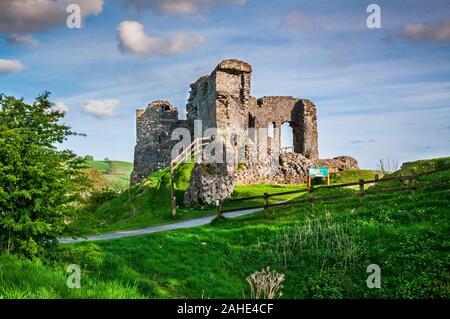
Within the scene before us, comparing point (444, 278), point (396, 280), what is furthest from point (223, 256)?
point (444, 278)

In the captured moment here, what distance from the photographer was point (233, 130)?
115ft

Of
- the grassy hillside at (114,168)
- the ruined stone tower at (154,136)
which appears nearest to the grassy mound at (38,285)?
the ruined stone tower at (154,136)

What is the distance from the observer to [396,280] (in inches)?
446

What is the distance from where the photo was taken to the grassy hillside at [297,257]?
35.3 feet

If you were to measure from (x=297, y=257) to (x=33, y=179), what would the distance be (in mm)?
8244

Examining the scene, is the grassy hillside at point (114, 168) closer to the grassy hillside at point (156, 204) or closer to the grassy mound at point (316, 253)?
the grassy hillside at point (156, 204)

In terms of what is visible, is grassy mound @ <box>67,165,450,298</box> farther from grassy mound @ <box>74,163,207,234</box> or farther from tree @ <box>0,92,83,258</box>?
grassy mound @ <box>74,163,207,234</box>

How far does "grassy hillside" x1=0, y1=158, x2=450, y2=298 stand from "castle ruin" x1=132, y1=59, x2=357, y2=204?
9.81m

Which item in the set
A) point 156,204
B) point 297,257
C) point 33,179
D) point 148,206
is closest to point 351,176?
point 156,204

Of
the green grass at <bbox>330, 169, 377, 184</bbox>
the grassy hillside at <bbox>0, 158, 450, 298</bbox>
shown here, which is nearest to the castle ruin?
the green grass at <bbox>330, 169, 377, 184</bbox>

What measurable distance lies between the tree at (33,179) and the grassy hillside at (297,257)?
958 millimetres

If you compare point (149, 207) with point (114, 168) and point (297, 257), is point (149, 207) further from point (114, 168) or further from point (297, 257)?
point (114, 168)

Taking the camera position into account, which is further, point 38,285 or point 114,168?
point 114,168
